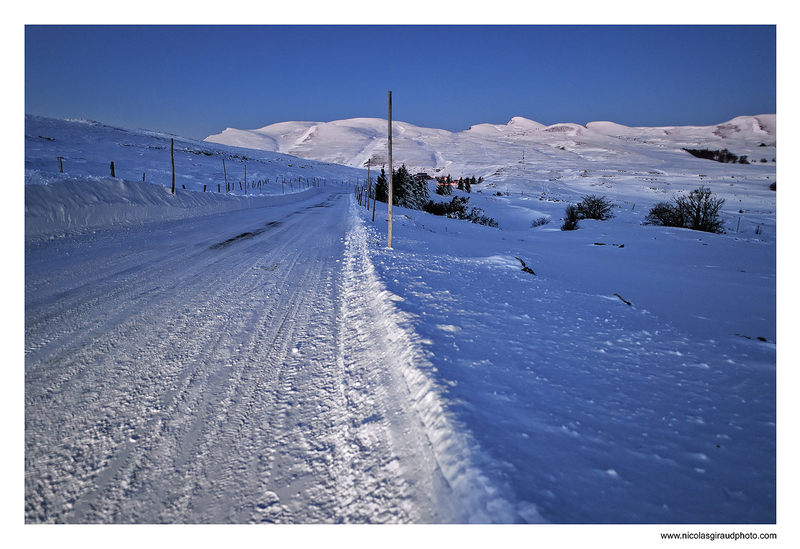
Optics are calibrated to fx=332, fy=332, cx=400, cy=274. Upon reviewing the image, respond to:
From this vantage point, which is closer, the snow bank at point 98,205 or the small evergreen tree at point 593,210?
the snow bank at point 98,205

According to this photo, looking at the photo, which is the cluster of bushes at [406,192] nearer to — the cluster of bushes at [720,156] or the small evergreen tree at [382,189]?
the small evergreen tree at [382,189]

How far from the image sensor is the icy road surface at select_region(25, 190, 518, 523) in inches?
75.5

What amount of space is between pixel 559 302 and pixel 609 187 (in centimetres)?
7642

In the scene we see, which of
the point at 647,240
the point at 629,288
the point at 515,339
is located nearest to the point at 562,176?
the point at 647,240

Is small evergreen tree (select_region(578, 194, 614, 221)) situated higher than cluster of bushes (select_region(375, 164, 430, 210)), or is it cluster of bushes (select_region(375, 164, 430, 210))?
cluster of bushes (select_region(375, 164, 430, 210))

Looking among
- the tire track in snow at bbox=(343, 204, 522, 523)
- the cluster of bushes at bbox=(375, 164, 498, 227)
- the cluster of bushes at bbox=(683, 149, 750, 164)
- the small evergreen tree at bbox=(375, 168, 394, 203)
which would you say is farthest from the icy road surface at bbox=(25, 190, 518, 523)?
the cluster of bushes at bbox=(683, 149, 750, 164)

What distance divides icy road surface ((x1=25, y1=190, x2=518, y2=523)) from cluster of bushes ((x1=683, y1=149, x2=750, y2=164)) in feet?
487

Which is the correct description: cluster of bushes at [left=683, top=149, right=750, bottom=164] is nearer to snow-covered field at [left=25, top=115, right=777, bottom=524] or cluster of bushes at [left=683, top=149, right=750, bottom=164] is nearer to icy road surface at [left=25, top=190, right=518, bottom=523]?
snow-covered field at [left=25, top=115, right=777, bottom=524]

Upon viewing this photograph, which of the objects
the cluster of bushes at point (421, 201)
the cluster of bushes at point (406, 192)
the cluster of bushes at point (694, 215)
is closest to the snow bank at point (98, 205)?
the cluster of bushes at point (421, 201)

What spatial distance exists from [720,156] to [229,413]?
170 meters

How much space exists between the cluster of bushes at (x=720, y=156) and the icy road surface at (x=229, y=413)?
148m

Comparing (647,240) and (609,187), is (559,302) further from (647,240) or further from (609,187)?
(609,187)

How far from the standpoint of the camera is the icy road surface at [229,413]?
192 cm

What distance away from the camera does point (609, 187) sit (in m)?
68.1
